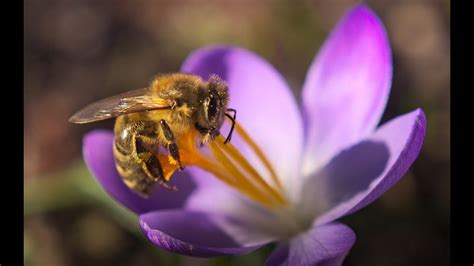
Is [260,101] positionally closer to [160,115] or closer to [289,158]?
[289,158]

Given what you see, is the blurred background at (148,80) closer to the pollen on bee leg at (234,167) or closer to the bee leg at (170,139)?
the pollen on bee leg at (234,167)

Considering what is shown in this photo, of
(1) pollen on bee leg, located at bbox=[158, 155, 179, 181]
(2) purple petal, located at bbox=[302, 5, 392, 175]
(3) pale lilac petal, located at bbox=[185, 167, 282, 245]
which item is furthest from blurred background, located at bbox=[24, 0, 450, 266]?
(1) pollen on bee leg, located at bbox=[158, 155, 179, 181]

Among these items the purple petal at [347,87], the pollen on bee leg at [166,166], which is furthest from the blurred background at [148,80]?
the pollen on bee leg at [166,166]

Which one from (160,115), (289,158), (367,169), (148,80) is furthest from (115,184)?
(148,80)

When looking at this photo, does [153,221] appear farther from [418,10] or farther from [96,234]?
[418,10]
